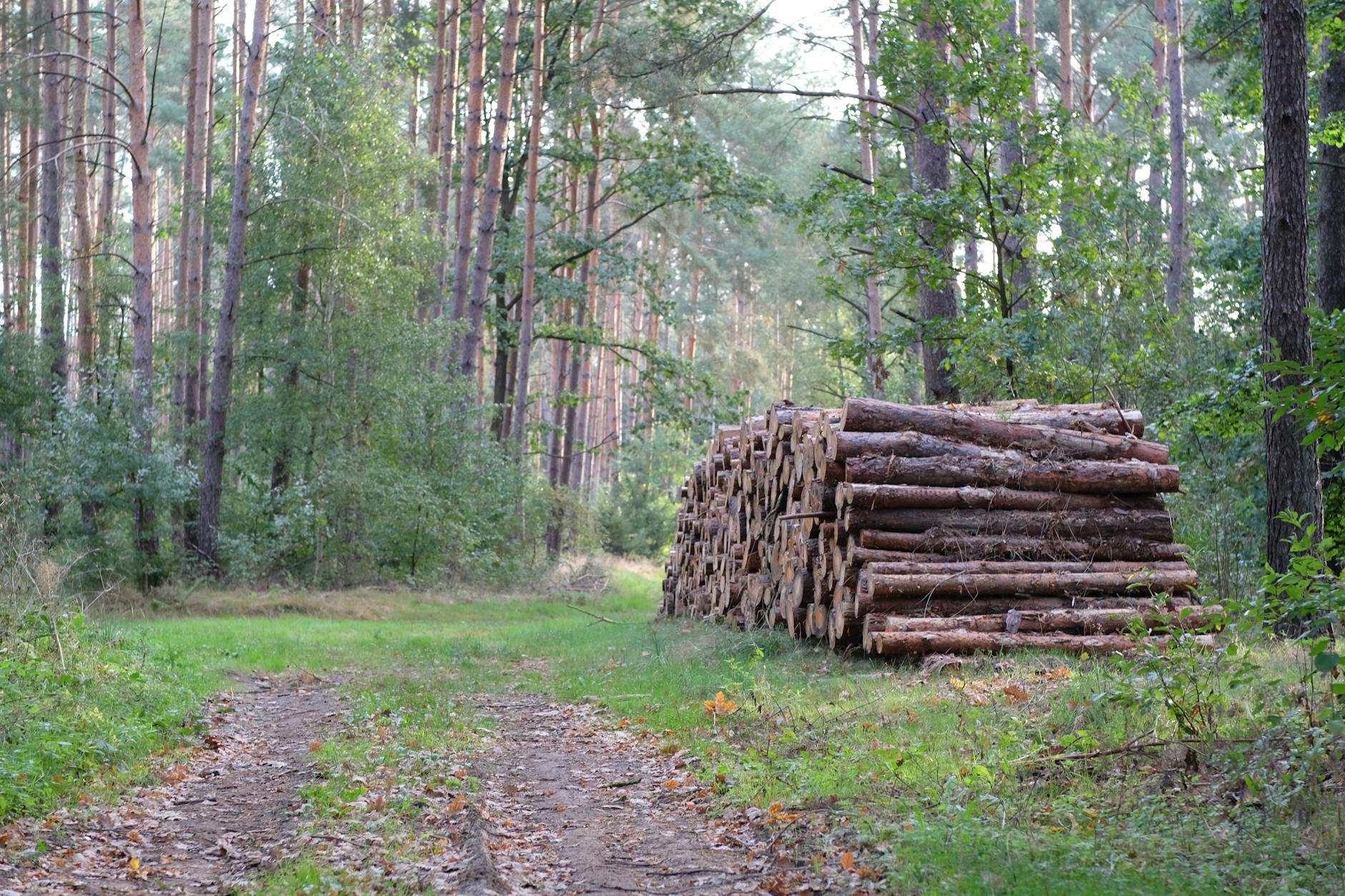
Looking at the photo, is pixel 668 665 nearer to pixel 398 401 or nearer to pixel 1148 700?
pixel 1148 700

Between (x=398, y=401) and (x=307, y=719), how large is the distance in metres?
14.8

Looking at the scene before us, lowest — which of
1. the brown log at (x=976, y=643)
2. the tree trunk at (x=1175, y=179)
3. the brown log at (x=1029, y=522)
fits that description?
the brown log at (x=976, y=643)

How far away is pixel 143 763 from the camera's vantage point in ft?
22.9

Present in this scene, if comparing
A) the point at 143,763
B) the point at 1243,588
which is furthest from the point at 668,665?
the point at 1243,588

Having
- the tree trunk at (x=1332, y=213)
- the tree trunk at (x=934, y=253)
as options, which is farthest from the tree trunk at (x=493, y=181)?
the tree trunk at (x=1332, y=213)

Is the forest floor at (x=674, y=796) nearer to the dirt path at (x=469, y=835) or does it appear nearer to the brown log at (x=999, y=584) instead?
the dirt path at (x=469, y=835)

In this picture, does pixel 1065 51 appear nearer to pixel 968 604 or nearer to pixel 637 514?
pixel 637 514

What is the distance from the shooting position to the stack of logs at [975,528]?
10.1 meters

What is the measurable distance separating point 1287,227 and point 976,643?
13.6 feet

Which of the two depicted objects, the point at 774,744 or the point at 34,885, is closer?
the point at 34,885

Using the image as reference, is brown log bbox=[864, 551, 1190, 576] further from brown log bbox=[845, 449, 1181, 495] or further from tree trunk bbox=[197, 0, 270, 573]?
tree trunk bbox=[197, 0, 270, 573]

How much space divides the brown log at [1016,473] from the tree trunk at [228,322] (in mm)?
14750

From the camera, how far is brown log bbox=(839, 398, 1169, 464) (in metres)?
11.2

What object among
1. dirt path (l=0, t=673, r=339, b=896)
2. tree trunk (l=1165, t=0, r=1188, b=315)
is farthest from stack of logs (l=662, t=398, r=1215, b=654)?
tree trunk (l=1165, t=0, r=1188, b=315)
